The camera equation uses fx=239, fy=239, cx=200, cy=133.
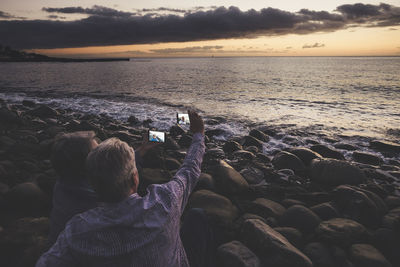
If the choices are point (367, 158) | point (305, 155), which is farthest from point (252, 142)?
point (367, 158)

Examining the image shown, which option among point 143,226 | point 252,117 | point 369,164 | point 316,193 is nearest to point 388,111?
point 252,117

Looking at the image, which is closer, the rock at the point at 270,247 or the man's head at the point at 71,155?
the man's head at the point at 71,155

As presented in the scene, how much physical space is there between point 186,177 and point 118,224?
0.74 metres

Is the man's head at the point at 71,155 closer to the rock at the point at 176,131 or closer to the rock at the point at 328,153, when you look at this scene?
the rock at the point at 328,153

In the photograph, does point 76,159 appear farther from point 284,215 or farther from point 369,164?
point 369,164

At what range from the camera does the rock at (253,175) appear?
6.42 metres

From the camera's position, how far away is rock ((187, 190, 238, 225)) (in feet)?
14.2

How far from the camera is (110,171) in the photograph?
1571 mm

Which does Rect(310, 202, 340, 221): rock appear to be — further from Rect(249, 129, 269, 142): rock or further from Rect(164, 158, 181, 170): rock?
Rect(249, 129, 269, 142): rock

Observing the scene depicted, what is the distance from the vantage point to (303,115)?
15695mm

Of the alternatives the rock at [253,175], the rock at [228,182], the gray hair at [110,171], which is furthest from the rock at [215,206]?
the gray hair at [110,171]

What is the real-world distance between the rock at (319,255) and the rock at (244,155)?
14.9 ft

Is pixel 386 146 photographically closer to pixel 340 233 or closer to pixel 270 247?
pixel 340 233

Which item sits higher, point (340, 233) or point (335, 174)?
point (340, 233)
